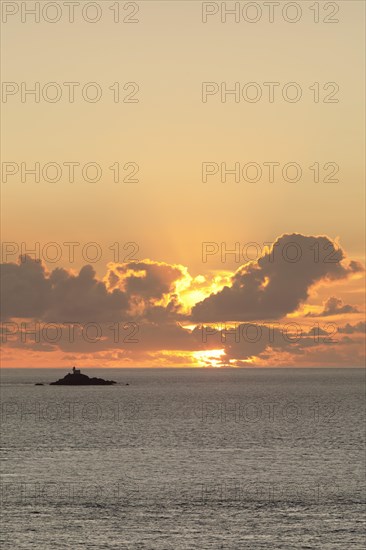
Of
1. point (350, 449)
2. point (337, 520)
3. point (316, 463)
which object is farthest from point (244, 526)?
point (350, 449)

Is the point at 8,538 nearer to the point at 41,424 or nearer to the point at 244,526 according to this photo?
the point at 244,526

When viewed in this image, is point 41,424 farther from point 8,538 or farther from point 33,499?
point 8,538

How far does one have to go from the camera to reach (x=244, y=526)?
70250 mm

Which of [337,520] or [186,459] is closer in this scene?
[337,520]

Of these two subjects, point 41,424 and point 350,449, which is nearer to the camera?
point 350,449

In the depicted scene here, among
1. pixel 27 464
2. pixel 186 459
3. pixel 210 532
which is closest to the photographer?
pixel 210 532

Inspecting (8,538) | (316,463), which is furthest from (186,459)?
(8,538)

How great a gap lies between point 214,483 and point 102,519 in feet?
69.8

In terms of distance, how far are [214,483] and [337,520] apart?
70.9 ft

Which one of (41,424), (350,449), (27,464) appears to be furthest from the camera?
(41,424)

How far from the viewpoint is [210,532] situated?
67.9m

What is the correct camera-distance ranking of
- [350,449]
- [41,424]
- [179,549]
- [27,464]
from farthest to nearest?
[41,424], [350,449], [27,464], [179,549]

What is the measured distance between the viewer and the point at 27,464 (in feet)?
354

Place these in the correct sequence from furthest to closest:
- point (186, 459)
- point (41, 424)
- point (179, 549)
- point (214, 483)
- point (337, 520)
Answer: point (41, 424) < point (186, 459) < point (214, 483) < point (337, 520) < point (179, 549)
